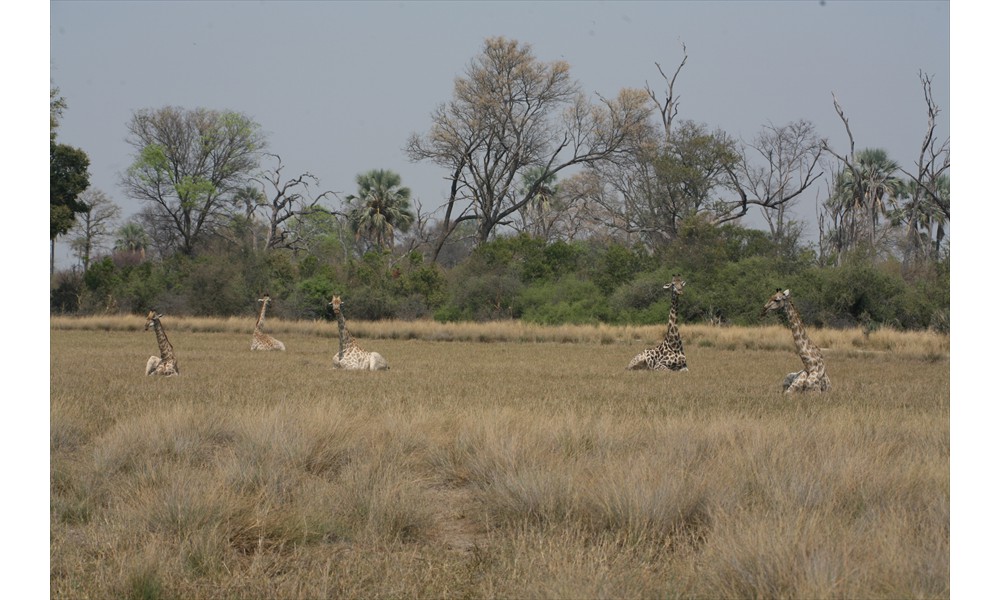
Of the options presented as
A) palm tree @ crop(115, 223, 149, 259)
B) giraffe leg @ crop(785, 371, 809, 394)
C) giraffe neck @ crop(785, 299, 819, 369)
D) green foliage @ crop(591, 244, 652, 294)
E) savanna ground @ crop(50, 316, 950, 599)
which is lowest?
savanna ground @ crop(50, 316, 950, 599)

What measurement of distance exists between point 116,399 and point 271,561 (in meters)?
6.61

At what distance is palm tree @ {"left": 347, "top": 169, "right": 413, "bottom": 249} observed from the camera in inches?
2050

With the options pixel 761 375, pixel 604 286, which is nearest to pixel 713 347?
pixel 761 375

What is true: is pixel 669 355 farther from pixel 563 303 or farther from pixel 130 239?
pixel 130 239

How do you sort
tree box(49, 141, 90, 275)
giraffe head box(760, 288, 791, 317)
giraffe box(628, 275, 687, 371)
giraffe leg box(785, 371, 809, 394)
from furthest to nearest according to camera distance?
tree box(49, 141, 90, 275) → giraffe box(628, 275, 687, 371) → giraffe head box(760, 288, 791, 317) → giraffe leg box(785, 371, 809, 394)

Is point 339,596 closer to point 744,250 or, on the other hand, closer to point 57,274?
point 744,250

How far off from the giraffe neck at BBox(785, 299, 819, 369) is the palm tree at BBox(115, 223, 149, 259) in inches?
2023

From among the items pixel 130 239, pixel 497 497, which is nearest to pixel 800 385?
pixel 497 497

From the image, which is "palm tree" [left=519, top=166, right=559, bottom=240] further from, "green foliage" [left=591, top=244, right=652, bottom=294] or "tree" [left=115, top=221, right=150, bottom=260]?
"tree" [left=115, top=221, right=150, bottom=260]

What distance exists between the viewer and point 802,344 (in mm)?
12172

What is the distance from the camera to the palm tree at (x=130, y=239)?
5806cm

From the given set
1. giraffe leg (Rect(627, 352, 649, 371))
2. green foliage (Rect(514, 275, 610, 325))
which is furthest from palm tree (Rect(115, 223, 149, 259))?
giraffe leg (Rect(627, 352, 649, 371))

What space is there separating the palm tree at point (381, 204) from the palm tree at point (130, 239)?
562 inches

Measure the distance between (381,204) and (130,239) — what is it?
16.6m
